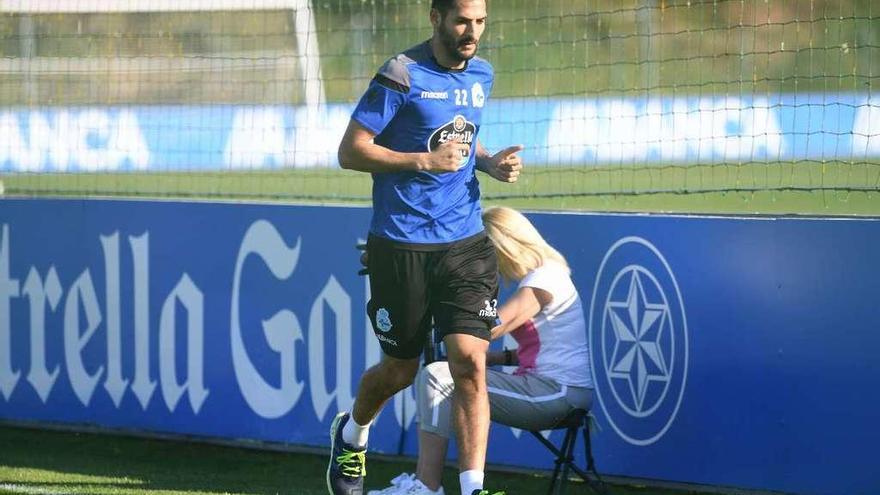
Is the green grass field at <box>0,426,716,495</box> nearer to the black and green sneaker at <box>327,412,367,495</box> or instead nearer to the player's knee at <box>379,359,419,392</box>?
the black and green sneaker at <box>327,412,367,495</box>

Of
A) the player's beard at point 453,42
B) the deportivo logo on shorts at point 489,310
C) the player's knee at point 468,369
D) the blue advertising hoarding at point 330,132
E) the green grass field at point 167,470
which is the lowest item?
the green grass field at point 167,470

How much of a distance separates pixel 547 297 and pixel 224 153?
15.4 feet

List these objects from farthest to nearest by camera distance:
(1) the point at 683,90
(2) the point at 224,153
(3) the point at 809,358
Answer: (2) the point at 224,153 → (1) the point at 683,90 → (3) the point at 809,358

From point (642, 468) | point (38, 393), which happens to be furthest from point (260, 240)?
point (642, 468)

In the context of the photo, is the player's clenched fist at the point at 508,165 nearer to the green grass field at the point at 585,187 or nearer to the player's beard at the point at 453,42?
the player's beard at the point at 453,42

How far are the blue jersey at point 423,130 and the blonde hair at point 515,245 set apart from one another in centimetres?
34

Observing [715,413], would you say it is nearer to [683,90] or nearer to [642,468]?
[642,468]

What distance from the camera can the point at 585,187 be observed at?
12070 mm

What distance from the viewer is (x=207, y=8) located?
10.7 m

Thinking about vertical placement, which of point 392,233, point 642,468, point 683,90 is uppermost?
point 683,90

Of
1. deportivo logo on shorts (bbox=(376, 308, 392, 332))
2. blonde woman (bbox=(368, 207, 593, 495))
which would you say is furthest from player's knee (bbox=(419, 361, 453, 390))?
deportivo logo on shorts (bbox=(376, 308, 392, 332))

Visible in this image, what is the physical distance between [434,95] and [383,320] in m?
0.91

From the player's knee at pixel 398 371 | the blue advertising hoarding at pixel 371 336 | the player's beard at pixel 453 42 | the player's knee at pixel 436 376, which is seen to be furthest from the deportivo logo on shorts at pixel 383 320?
the blue advertising hoarding at pixel 371 336

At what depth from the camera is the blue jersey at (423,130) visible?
581 cm
